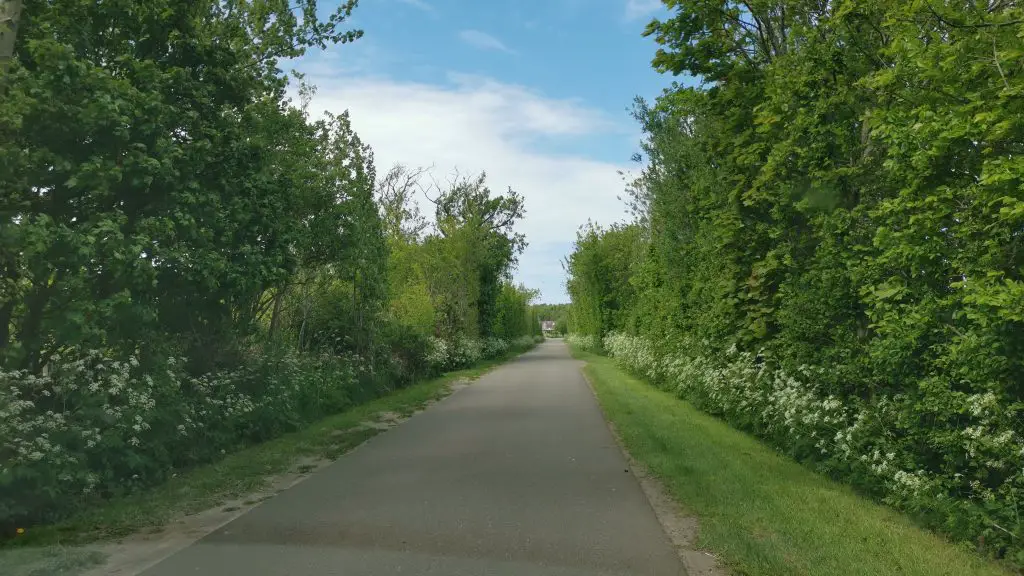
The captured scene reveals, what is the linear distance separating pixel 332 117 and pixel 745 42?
9.79 m

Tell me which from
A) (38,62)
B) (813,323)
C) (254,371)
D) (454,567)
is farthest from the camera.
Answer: (254,371)

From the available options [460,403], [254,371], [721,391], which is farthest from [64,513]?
[460,403]

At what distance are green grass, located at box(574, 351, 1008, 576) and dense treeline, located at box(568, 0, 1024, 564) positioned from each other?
1.15 ft

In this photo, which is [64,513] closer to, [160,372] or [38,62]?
[160,372]

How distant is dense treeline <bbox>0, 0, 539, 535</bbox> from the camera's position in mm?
6797

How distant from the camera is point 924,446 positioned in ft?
21.6

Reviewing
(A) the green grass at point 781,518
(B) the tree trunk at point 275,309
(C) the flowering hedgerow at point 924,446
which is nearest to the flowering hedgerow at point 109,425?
(B) the tree trunk at point 275,309

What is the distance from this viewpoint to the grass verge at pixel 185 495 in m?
5.61

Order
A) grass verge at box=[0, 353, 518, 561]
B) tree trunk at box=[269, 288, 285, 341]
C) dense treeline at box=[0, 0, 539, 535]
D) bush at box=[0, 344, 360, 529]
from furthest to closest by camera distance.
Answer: tree trunk at box=[269, 288, 285, 341] → dense treeline at box=[0, 0, 539, 535] → bush at box=[0, 344, 360, 529] → grass verge at box=[0, 353, 518, 561]

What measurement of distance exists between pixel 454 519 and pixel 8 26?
6.37 metres

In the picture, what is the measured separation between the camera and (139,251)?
7.28 meters

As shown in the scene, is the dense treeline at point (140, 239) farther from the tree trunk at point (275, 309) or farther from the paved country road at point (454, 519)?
the paved country road at point (454, 519)

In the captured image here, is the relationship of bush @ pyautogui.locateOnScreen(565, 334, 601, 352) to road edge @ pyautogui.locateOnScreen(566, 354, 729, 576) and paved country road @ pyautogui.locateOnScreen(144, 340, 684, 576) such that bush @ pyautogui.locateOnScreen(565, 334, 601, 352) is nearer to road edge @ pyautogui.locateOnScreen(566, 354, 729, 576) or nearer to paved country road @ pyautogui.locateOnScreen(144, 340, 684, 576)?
paved country road @ pyautogui.locateOnScreen(144, 340, 684, 576)

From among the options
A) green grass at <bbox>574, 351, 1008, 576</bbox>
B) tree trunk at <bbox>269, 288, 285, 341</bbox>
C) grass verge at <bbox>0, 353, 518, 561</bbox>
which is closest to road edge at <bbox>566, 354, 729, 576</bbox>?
green grass at <bbox>574, 351, 1008, 576</bbox>
